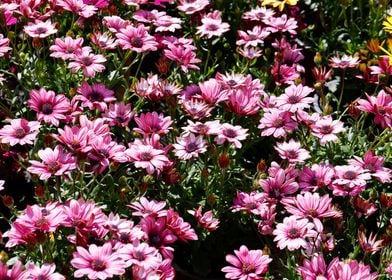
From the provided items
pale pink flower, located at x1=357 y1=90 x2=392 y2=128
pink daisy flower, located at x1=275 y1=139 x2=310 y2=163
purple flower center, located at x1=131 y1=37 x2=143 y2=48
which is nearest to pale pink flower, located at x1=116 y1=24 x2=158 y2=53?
purple flower center, located at x1=131 y1=37 x2=143 y2=48

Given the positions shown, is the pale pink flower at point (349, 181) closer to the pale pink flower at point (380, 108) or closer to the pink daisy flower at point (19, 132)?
the pale pink flower at point (380, 108)

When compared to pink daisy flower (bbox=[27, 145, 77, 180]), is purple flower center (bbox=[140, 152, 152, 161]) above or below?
below

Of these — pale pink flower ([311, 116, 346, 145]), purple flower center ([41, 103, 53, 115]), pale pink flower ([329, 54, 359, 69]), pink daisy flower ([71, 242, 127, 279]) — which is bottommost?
pale pink flower ([329, 54, 359, 69])

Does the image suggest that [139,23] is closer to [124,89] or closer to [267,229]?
[124,89]

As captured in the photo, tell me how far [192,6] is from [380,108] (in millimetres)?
786

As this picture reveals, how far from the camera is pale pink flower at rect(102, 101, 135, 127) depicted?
7.23ft

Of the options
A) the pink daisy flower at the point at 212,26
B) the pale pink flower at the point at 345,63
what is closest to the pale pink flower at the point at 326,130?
the pale pink flower at the point at 345,63

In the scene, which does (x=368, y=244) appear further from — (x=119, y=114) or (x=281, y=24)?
(x=281, y=24)

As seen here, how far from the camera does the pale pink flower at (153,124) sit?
2.18m

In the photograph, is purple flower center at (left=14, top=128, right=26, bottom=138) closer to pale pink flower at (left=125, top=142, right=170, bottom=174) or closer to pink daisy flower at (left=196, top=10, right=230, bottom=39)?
pale pink flower at (left=125, top=142, right=170, bottom=174)

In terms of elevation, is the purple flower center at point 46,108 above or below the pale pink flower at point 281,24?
above

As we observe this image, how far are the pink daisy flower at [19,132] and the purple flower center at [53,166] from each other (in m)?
0.12

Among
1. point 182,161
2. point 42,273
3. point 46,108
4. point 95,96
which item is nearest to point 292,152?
point 182,161

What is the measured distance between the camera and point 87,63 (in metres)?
2.29
